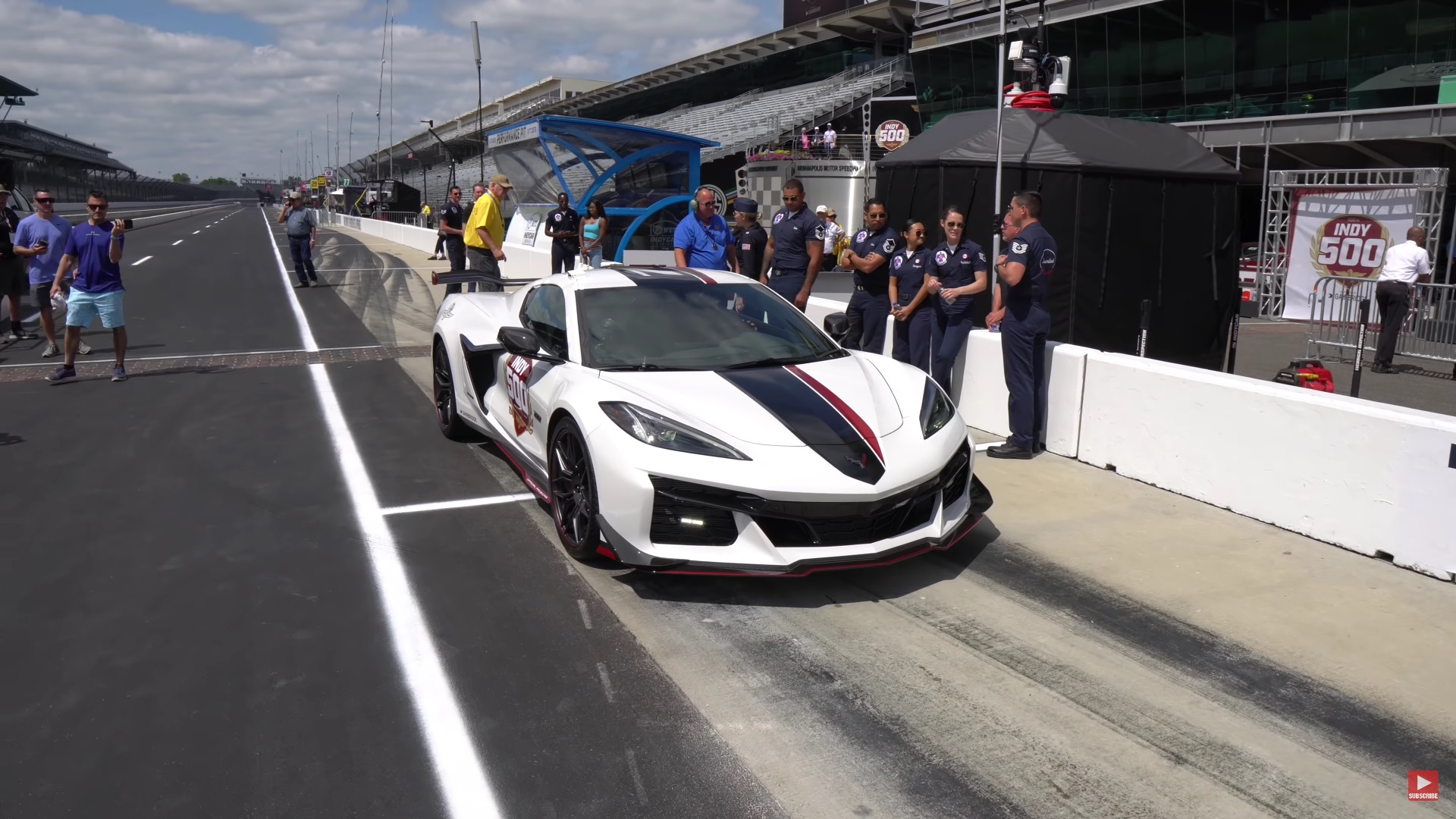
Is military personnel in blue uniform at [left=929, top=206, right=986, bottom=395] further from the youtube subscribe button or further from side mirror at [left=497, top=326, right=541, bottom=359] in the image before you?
the youtube subscribe button

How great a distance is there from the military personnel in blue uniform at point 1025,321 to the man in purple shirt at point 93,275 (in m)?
7.68

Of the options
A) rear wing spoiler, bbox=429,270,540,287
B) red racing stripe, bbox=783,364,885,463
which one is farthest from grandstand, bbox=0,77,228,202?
red racing stripe, bbox=783,364,885,463

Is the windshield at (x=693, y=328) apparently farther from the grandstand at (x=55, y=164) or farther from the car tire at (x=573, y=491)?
the grandstand at (x=55, y=164)

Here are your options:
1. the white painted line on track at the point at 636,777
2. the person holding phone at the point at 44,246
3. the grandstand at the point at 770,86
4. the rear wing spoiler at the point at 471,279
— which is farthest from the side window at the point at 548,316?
the grandstand at the point at 770,86

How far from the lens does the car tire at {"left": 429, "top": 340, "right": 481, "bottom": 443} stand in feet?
23.6

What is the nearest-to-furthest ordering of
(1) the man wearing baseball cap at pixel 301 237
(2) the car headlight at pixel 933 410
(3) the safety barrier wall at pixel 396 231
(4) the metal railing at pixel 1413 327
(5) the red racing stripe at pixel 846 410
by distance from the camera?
(5) the red racing stripe at pixel 846 410
(2) the car headlight at pixel 933 410
(4) the metal railing at pixel 1413 327
(1) the man wearing baseball cap at pixel 301 237
(3) the safety barrier wall at pixel 396 231

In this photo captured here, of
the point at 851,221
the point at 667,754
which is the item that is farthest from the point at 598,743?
the point at 851,221

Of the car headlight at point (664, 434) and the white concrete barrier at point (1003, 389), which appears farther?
the white concrete barrier at point (1003, 389)

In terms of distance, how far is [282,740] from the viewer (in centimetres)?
329

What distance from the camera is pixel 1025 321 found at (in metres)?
6.81

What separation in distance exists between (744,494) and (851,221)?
22990mm

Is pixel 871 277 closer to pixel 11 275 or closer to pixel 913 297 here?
pixel 913 297

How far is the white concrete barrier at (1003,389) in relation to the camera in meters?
6.93

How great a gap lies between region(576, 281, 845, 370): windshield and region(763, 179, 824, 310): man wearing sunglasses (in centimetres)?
305
